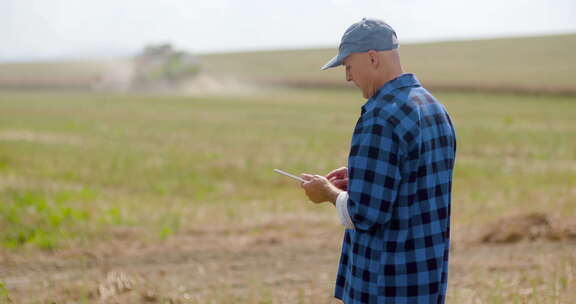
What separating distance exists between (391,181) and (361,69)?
22.5 inches

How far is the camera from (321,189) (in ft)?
10.4

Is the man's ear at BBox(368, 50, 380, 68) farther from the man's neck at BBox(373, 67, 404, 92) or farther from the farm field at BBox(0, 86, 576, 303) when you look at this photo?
the farm field at BBox(0, 86, 576, 303)

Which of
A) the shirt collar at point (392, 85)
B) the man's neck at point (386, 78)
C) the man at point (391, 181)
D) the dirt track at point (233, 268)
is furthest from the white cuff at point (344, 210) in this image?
the dirt track at point (233, 268)

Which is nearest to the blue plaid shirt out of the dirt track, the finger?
the finger

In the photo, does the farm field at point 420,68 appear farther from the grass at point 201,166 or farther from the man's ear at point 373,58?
the man's ear at point 373,58

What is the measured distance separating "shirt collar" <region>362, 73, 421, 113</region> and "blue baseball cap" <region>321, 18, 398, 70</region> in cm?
15

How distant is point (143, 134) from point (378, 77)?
936 inches

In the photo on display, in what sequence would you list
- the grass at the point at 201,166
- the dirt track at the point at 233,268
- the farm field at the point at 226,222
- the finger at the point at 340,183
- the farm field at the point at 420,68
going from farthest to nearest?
the farm field at the point at 420,68 → the grass at the point at 201,166 → the farm field at the point at 226,222 → the dirt track at the point at 233,268 → the finger at the point at 340,183

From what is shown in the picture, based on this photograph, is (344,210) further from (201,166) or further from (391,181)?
(201,166)

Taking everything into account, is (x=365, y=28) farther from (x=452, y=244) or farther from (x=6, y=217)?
(x=6, y=217)

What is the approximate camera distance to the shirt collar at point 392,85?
300cm

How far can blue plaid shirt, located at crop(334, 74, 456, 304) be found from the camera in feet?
9.45

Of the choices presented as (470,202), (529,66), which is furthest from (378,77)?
(529,66)

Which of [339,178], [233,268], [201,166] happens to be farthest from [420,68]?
[339,178]
